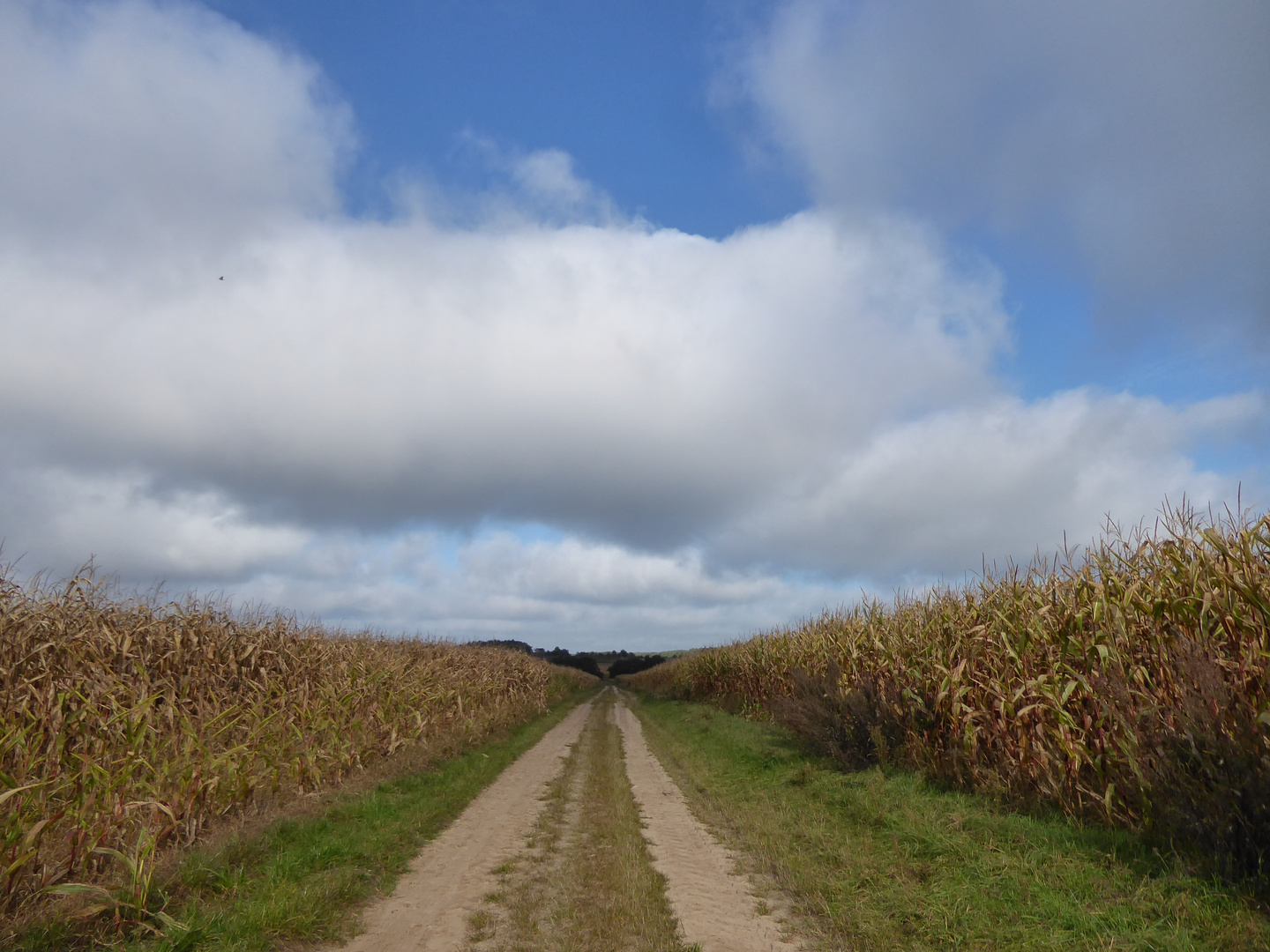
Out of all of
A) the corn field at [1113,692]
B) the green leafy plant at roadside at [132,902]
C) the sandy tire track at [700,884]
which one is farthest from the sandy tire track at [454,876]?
the corn field at [1113,692]

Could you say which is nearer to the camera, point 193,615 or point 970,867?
point 970,867

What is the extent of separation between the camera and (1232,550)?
7.34 meters

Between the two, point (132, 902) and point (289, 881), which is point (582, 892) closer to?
point (289, 881)

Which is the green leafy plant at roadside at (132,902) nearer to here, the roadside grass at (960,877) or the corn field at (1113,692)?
the roadside grass at (960,877)

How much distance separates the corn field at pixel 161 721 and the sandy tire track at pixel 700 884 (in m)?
5.27

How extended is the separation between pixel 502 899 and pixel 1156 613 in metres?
8.05

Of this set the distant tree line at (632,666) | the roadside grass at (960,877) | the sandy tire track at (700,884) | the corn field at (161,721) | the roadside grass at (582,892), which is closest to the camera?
the roadside grass at (960,877)

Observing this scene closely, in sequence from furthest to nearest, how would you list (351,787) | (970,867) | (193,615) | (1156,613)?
(193,615), (351,787), (1156,613), (970,867)

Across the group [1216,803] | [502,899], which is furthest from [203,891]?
[1216,803]

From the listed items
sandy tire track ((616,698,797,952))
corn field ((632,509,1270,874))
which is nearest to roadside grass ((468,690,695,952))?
sandy tire track ((616,698,797,952))

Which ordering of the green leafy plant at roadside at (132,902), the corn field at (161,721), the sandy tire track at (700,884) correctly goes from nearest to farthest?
1. the green leafy plant at roadside at (132,902)
2. the sandy tire track at (700,884)
3. the corn field at (161,721)

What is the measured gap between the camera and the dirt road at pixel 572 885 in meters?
5.90

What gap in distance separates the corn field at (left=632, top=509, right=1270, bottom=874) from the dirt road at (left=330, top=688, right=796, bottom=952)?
13.6ft

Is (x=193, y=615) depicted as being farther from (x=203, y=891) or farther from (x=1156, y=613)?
(x=1156, y=613)
